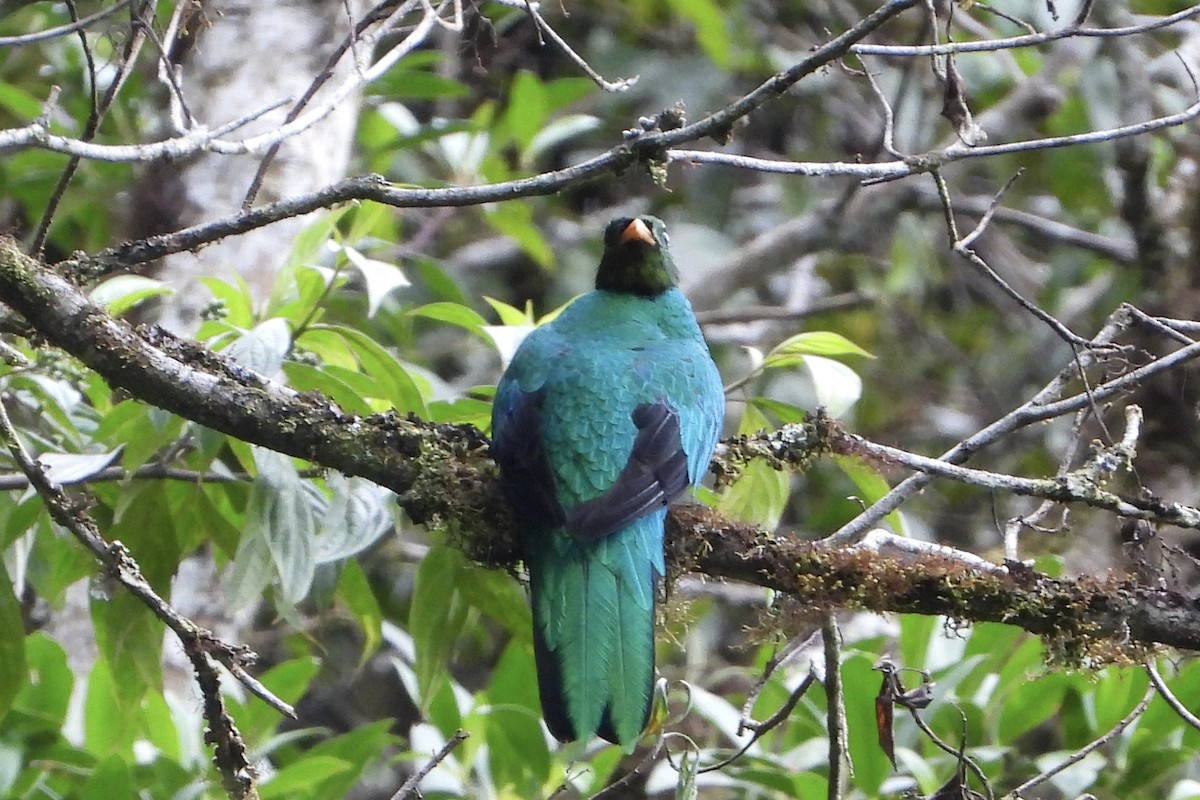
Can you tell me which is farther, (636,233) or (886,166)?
(636,233)

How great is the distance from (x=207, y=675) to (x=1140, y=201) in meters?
4.70

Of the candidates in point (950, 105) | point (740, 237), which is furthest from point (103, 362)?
point (740, 237)

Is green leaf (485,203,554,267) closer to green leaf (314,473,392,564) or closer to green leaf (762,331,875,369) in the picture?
green leaf (762,331,875,369)

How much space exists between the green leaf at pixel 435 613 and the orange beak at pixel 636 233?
1376mm

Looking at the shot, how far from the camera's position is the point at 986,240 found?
7035 millimetres

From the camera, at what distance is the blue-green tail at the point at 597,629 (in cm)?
279

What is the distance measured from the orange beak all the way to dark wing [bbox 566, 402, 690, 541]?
983 mm

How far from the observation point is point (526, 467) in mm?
2984

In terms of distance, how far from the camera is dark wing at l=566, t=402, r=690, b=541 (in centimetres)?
293

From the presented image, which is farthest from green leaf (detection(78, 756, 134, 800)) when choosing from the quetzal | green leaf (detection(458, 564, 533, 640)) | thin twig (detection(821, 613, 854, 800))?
thin twig (detection(821, 613, 854, 800))

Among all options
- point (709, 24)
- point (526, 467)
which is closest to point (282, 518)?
point (526, 467)

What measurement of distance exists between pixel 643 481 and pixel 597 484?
12 centimetres

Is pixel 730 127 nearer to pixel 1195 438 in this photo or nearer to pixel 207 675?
pixel 207 675

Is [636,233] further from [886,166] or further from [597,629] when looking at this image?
[597,629]
